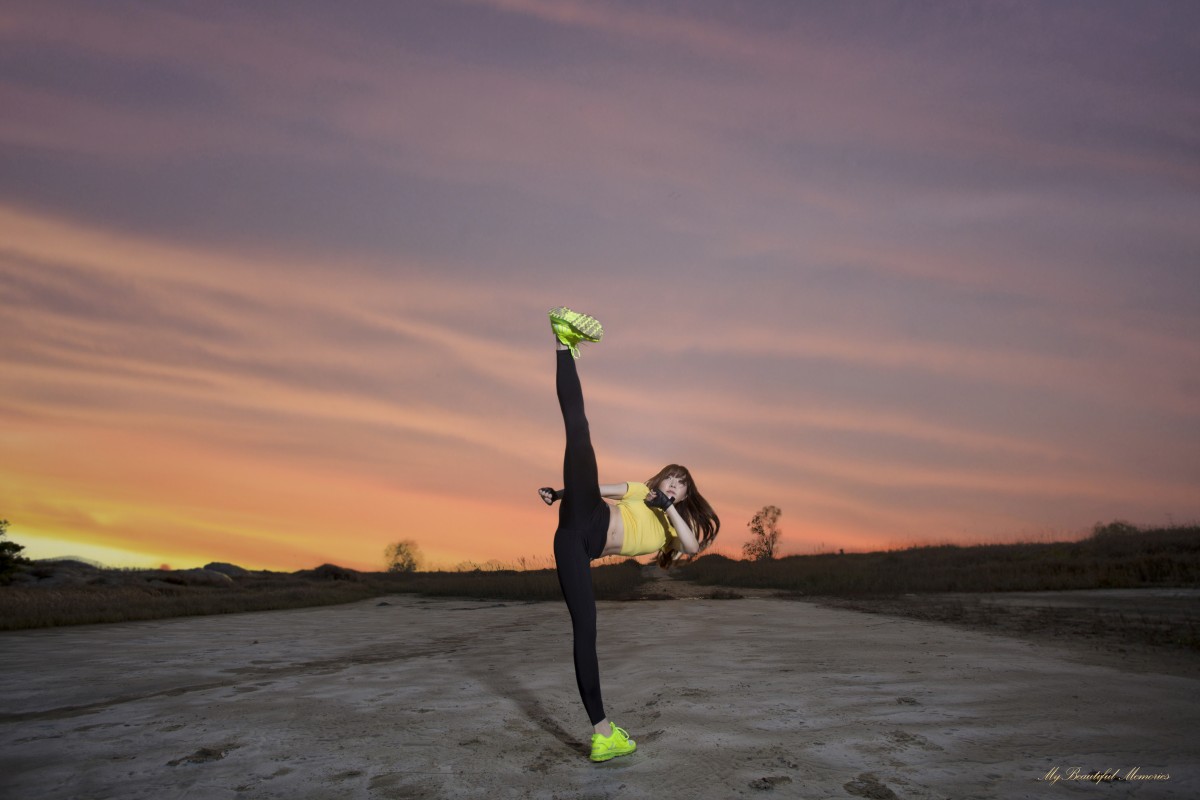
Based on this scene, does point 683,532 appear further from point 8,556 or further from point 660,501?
point 8,556

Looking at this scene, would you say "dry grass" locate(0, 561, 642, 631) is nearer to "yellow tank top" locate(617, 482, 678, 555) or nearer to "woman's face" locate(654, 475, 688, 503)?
"yellow tank top" locate(617, 482, 678, 555)

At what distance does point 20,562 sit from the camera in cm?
2330

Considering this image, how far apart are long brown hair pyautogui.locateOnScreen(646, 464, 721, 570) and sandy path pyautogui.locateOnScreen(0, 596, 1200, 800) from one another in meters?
1.32

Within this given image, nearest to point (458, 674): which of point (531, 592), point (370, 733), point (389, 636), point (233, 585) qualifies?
point (370, 733)

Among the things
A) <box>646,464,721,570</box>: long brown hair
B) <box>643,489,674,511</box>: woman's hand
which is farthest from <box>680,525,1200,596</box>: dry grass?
<box>643,489,674,511</box>: woman's hand

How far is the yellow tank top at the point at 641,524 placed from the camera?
16.5 feet

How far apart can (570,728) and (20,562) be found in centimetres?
2451

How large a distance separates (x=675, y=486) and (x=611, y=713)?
7.75ft

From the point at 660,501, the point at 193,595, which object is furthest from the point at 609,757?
the point at 193,595

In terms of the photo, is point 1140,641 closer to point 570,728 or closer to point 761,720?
point 761,720

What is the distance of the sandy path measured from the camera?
4.62 metres

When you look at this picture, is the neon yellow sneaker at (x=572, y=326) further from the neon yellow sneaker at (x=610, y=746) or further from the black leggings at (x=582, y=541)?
the neon yellow sneaker at (x=610, y=746)

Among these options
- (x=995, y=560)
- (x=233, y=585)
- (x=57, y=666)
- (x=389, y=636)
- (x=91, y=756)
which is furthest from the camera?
(x=995, y=560)

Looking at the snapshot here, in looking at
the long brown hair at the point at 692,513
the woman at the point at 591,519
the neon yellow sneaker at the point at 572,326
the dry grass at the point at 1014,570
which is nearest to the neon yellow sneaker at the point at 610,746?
the woman at the point at 591,519
